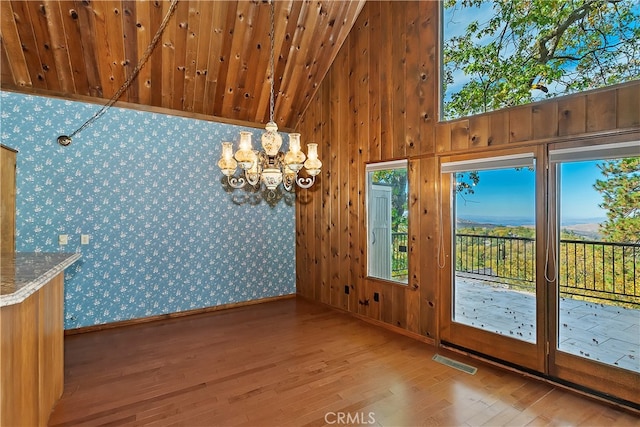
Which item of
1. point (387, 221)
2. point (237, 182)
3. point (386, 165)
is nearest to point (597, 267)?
point (387, 221)

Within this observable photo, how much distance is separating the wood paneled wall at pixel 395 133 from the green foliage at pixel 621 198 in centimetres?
30

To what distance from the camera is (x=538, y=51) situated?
2992 mm

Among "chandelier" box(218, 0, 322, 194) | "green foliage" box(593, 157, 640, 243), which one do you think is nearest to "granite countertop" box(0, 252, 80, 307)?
"chandelier" box(218, 0, 322, 194)

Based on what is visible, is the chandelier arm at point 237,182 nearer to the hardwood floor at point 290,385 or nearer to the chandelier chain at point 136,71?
the hardwood floor at point 290,385

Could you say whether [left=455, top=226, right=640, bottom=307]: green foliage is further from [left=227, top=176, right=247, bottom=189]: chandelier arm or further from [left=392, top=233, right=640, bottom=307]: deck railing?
[left=227, top=176, right=247, bottom=189]: chandelier arm

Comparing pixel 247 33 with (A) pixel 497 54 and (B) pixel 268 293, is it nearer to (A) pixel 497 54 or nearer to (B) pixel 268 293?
(A) pixel 497 54

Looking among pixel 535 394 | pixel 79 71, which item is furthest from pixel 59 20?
pixel 535 394

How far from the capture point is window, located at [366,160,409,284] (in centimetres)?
403

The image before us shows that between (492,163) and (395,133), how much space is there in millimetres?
1221

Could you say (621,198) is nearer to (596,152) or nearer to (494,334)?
(596,152)

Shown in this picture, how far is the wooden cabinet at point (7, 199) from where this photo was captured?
324 centimetres

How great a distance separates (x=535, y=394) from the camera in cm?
264

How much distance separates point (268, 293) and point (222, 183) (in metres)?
1.94

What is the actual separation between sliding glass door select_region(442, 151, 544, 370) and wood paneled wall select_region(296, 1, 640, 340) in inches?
7.3
